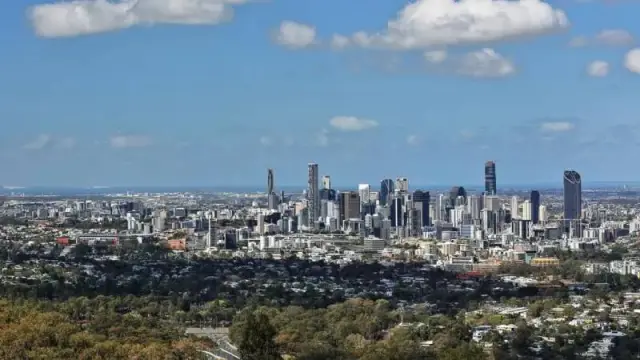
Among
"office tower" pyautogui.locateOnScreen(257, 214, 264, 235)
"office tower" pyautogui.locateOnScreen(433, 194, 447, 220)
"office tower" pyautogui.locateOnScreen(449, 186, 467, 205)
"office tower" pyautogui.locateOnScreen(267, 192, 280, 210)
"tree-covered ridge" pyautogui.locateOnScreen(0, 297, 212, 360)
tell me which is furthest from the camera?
"office tower" pyautogui.locateOnScreen(267, 192, 280, 210)

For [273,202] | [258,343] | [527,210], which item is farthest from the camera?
[273,202]

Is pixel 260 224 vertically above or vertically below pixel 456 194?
below

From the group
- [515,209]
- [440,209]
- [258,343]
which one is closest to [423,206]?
[440,209]

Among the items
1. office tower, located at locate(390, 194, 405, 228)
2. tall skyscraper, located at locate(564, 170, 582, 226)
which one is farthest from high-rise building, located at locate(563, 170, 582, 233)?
office tower, located at locate(390, 194, 405, 228)

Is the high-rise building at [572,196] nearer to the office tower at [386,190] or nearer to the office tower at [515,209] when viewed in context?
the office tower at [515,209]

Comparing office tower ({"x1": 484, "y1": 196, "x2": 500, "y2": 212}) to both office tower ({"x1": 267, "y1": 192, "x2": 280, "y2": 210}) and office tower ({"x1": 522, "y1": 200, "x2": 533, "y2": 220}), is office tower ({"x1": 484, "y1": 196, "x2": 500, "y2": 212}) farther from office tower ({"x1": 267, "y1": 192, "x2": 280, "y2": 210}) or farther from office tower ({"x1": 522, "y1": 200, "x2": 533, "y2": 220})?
office tower ({"x1": 267, "y1": 192, "x2": 280, "y2": 210})

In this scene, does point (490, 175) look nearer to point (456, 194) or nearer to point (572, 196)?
point (456, 194)

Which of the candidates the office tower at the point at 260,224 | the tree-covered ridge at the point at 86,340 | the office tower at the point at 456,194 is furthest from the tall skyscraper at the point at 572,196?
the tree-covered ridge at the point at 86,340
